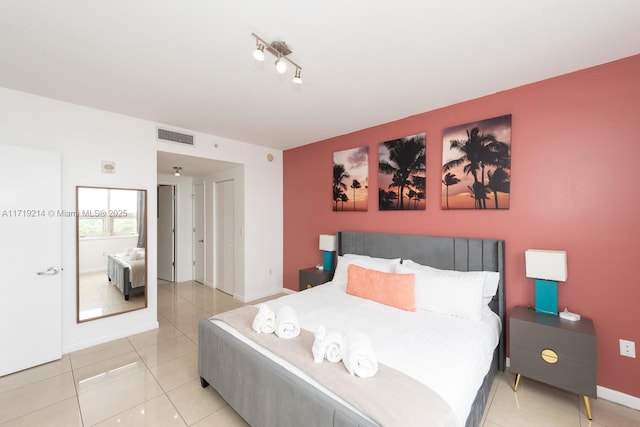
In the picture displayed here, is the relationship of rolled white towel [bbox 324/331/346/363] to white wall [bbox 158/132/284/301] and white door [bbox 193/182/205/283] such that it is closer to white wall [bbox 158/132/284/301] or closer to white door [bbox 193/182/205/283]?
white wall [bbox 158/132/284/301]

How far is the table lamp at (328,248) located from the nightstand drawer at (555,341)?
2.19m

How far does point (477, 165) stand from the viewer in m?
2.61

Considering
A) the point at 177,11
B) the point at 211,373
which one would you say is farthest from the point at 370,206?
the point at 177,11

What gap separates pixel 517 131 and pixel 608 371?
6.80 ft

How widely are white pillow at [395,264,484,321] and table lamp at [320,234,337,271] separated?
1.44 meters

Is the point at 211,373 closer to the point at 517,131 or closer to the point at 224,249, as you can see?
the point at 224,249

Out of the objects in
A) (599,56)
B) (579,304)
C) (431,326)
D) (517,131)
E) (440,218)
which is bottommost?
(431,326)

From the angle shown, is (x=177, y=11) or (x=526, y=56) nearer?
(x=177, y=11)

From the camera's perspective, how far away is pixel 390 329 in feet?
6.55

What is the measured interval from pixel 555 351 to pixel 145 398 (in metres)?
3.15

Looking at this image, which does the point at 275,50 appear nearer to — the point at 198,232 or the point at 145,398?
the point at 145,398

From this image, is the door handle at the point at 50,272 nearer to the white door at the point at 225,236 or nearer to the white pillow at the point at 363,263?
the white door at the point at 225,236

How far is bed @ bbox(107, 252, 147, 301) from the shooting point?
3.11 m

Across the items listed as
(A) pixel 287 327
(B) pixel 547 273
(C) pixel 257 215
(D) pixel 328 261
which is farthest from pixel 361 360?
(C) pixel 257 215
